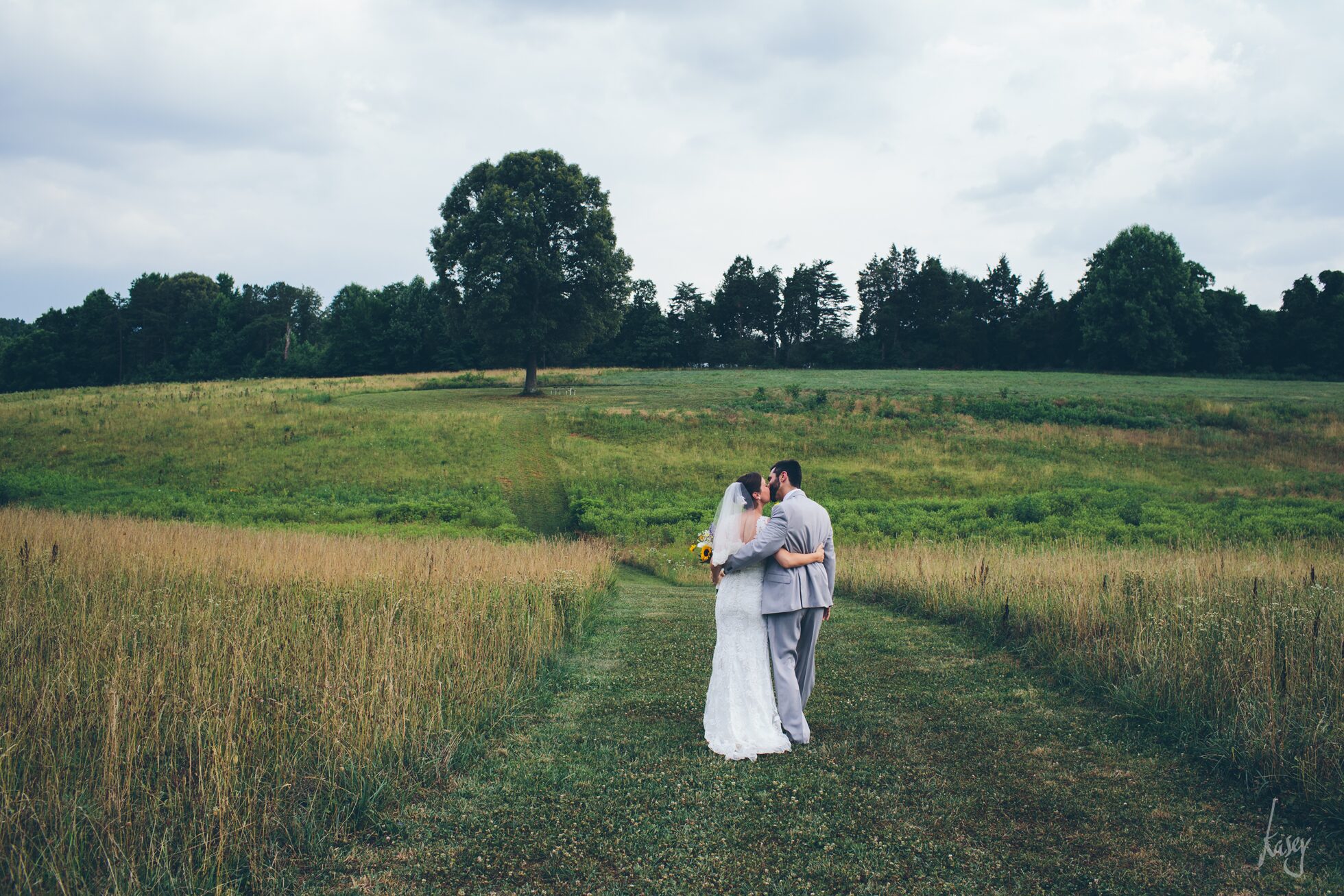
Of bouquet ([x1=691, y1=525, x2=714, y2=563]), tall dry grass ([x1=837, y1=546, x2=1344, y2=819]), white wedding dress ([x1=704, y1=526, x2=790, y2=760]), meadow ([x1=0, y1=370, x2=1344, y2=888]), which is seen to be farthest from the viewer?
bouquet ([x1=691, y1=525, x2=714, y2=563])

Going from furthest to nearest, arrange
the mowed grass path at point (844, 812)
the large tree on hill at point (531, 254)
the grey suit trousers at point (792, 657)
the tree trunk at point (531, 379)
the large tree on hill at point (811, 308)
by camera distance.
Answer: the large tree on hill at point (811, 308) < the tree trunk at point (531, 379) < the large tree on hill at point (531, 254) < the grey suit trousers at point (792, 657) < the mowed grass path at point (844, 812)

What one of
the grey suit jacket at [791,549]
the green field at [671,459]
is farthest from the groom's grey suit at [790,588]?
the green field at [671,459]

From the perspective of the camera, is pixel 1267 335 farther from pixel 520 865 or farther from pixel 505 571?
pixel 520 865

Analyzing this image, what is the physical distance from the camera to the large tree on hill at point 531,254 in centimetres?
4797

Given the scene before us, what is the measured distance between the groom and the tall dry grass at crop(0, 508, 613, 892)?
3.01 meters

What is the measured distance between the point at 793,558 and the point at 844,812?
226 cm

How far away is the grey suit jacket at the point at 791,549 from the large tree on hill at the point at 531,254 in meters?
42.0

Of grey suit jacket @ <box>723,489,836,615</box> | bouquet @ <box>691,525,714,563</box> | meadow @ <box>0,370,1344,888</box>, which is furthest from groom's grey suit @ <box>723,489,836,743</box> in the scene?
meadow @ <box>0,370,1344,888</box>

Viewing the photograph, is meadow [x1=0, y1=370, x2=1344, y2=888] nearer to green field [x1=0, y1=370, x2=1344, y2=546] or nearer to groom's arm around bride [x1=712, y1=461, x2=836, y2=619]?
green field [x1=0, y1=370, x2=1344, y2=546]

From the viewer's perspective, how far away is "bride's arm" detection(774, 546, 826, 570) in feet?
24.6

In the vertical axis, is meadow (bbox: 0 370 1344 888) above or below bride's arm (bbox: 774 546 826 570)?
below

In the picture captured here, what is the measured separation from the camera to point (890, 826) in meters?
5.79

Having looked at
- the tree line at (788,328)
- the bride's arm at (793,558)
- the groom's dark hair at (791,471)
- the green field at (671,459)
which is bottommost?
the green field at (671,459)

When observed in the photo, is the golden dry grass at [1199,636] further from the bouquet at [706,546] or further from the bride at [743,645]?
the bouquet at [706,546]
